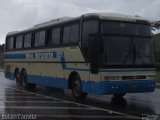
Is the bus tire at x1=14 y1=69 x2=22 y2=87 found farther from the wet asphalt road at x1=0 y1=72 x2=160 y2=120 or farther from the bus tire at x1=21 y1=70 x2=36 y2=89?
the wet asphalt road at x1=0 y1=72 x2=160 y2=120

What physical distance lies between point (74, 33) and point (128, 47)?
2.72 m

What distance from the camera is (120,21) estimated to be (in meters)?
16.7

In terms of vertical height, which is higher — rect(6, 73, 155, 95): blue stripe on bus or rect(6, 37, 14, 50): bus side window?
rect(6, 37, 14, 50): bus side window

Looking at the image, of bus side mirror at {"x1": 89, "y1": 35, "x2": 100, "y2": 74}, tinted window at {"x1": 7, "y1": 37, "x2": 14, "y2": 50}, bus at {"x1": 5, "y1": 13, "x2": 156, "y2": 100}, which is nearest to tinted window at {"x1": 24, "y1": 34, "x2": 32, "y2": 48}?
tinted window at {"x1": 7, "y1": 37, "x2": 14, "y2": 50}

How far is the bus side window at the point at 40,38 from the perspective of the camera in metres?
21.9

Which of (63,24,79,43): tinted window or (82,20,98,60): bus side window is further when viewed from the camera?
(63,24,79,43): tinted window

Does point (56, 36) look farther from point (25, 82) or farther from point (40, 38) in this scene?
point (25, 82)

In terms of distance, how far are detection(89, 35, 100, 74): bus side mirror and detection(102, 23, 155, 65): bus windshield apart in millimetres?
291

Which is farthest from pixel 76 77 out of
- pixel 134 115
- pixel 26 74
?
pixel 26 74

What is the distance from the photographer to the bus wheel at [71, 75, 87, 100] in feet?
58.4

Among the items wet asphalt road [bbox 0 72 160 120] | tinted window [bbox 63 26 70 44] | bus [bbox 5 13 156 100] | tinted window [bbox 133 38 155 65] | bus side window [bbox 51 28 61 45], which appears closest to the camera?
wet asphalt road [bbox 0 72 160 120]

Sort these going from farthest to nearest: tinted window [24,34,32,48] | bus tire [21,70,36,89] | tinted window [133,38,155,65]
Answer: bus tire [21,70,36,89]
tinted window [24,34,32,48]
tinted window [133,38,155,65]

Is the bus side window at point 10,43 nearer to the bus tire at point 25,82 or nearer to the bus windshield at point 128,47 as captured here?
the bus tire at point 25,82

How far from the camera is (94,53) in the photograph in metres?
16.4
